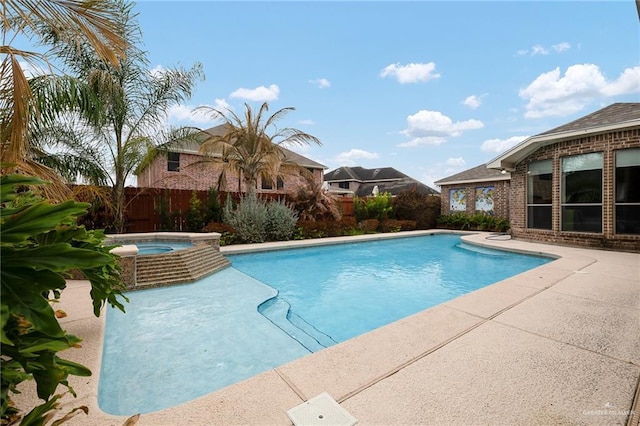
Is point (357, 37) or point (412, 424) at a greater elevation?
point (357, 37)

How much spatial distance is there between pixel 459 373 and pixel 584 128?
11.1 meters

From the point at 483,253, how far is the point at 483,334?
9.00m

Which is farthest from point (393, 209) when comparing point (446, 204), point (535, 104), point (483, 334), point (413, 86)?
point (483, 334)

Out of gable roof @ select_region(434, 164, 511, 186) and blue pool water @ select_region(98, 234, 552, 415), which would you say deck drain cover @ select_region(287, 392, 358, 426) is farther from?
gable roof @ select_region(434, 164, 511, 186)

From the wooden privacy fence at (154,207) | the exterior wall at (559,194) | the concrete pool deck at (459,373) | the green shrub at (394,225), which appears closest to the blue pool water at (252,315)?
the concrete pool deck at (459,373)

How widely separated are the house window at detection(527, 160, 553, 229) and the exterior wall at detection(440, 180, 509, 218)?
17.0 ft

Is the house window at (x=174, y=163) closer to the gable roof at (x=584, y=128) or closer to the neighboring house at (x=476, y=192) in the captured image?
the neighboring house at (x=476, y=192)

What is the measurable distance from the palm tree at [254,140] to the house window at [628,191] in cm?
1046

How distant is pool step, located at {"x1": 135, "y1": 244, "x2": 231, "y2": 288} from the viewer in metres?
6.03

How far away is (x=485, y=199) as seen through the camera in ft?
57.1

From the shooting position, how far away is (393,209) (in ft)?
65.1

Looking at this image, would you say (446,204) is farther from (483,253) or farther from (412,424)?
(412,424)

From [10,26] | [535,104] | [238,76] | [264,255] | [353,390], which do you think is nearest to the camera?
[353,390]

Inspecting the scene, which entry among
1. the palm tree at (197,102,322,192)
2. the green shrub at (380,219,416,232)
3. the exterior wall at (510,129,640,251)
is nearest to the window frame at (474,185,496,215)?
the green shrub at (380,219,416,232)
